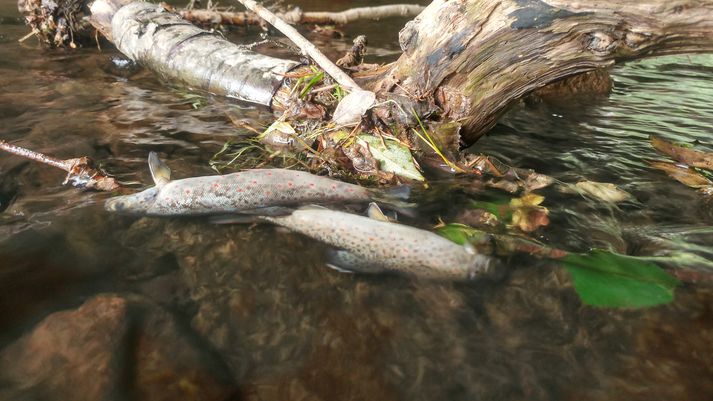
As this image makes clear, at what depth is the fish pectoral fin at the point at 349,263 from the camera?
2.62 metres

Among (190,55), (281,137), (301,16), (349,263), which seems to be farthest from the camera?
(301,16)

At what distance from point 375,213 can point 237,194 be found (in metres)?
0.95

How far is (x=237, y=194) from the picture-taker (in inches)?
124

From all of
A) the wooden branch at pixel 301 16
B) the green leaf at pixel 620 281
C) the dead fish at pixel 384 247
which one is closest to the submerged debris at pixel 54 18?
the wooden branch at pixel 301 16

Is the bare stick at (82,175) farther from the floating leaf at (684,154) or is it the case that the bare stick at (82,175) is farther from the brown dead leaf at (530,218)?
the floating leaf at (684,154)

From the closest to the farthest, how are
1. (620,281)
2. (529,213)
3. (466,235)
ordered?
(620,281), (466,235), (529,213)

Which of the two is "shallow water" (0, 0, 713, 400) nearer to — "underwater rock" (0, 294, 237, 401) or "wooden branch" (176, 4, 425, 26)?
"underwater rock" (0, 294, 237, 401)

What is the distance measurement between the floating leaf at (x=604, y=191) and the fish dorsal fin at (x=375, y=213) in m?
1.61

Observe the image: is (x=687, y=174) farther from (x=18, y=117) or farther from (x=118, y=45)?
(x=118, y=45)

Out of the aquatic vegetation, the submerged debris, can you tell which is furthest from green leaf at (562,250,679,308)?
the submerged debris

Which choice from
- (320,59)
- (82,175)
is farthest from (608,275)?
(82,175)

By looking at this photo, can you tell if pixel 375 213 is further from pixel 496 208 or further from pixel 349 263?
pixel 496 208

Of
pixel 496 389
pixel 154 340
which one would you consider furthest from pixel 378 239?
pixel 154 340

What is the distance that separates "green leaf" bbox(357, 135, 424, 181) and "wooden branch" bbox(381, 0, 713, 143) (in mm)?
480
